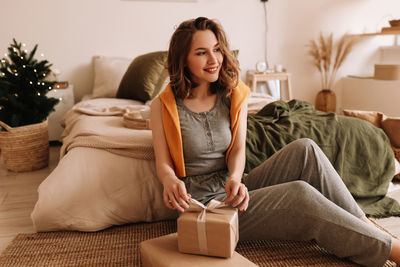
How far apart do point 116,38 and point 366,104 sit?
8.73ft

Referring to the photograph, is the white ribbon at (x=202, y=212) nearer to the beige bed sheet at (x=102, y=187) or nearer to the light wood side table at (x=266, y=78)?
the beige bed sheet at (x=102, y=187)

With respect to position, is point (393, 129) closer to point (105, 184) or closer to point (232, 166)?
Answer: point (232, 166)

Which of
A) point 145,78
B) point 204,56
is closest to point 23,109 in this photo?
point 145,78

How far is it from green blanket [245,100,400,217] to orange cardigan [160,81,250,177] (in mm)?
490

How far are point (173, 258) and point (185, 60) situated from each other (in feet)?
2.21

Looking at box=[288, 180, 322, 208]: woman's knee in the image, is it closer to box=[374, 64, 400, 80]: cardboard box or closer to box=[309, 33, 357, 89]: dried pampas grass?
box=[374, 64, 400, 80]: cardboard box

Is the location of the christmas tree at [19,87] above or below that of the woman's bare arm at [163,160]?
above

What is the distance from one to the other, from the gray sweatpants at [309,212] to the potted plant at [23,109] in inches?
75.4

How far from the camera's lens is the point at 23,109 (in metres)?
2.54

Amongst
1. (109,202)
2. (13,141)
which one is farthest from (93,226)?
(13,141)

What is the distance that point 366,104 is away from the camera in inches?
145

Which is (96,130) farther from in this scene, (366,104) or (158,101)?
(366,104)

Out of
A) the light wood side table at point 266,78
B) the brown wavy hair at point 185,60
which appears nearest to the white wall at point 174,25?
the light wood side table at point 266,78

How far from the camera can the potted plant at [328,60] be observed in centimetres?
402
